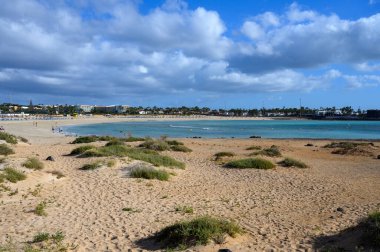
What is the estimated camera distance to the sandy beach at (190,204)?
26.2 ft

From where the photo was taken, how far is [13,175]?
1287cm

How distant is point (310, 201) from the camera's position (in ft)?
39.9

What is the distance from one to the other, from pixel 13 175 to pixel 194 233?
808 centimetres

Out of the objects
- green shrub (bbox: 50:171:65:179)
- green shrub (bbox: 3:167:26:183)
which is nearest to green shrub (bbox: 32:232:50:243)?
green shrub (bbox: 3:167:26:183)

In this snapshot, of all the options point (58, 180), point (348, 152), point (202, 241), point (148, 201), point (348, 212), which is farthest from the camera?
point (348, 152)

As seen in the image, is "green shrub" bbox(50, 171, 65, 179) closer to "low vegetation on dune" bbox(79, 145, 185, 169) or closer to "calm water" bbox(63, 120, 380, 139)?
"low vegetation on dune" bbox(79, 145, 185, 169)

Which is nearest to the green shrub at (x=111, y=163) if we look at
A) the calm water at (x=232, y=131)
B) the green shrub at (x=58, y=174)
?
the green shrub at (x=58, y=174)

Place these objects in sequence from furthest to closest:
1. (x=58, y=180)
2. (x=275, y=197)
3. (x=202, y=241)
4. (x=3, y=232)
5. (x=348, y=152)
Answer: (x=348, y=152) < (x=58, y=180) < (x=275, y=197) < (x=3, y=232) < (x=202, y=241)

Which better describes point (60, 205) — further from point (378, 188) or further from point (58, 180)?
point (378, 188)

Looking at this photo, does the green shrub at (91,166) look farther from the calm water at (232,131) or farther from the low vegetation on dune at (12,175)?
the calm water at (232,131)

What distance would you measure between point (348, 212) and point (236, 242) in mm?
4412

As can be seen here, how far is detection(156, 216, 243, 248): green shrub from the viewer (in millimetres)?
7246

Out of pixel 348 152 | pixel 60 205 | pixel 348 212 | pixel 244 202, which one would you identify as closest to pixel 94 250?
pixel 60 205

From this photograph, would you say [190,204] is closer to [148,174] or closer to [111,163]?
[148,174]
